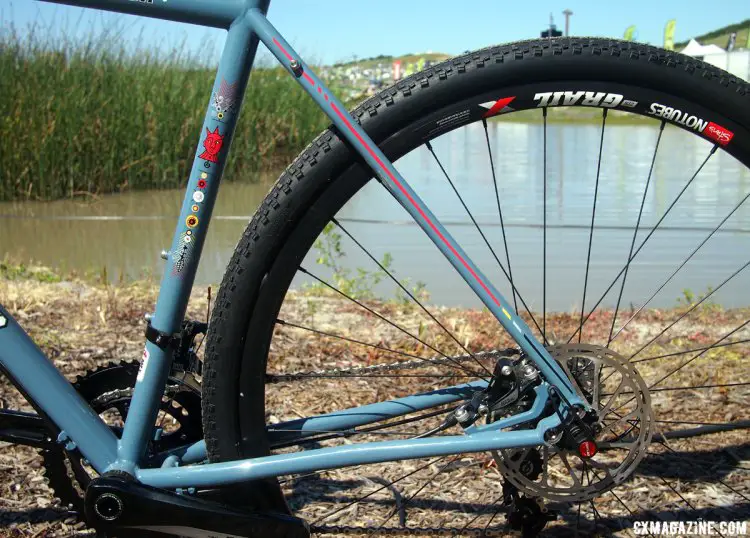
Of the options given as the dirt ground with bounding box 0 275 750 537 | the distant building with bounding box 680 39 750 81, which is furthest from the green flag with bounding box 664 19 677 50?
the dirt ground with bounding box 0 275 750 537

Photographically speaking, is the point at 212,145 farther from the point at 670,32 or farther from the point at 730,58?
the point at 670,32

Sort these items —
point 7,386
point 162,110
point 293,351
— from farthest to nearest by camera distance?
point 162,110, point 293,351, point 7,386

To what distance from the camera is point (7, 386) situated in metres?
2.79

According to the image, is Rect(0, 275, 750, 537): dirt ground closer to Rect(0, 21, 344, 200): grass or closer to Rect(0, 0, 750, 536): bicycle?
Rect(0, 0, 750, 536): bicycle

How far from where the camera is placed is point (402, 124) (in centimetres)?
160

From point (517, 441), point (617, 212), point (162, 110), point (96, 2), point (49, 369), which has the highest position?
point (162, 110)

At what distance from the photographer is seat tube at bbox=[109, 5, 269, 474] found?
1.65 metres

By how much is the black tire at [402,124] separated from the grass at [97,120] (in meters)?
6.85

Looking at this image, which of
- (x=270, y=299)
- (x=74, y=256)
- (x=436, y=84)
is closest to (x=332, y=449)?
(x=270, y=299)

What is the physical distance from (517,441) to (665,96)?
2.69 ft

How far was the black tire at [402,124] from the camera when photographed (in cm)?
158

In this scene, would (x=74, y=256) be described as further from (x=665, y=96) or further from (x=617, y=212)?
(x=665, y=96)

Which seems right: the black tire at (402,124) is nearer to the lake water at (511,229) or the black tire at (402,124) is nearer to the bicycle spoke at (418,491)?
the bicycle spoke at (418,491)

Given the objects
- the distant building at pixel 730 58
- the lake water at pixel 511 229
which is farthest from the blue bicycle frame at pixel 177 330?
the distant building at pixel 730 58
